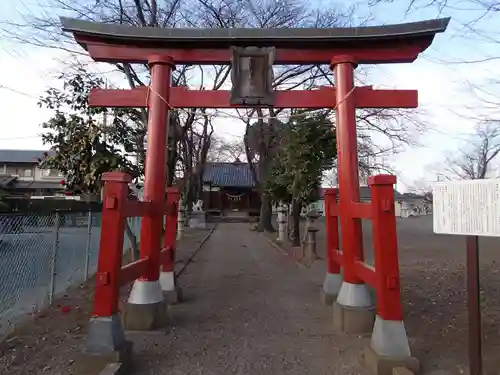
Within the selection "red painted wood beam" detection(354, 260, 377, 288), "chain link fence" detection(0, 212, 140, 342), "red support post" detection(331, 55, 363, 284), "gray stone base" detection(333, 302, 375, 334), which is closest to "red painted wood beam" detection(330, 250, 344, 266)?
"red support post" detection(331, 55, 363, 284)

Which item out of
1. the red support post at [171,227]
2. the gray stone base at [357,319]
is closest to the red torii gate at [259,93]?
the gray stone base at [357,319]

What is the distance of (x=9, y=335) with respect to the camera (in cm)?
529

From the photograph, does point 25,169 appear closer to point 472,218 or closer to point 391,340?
point 391,340

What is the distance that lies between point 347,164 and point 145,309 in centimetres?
346

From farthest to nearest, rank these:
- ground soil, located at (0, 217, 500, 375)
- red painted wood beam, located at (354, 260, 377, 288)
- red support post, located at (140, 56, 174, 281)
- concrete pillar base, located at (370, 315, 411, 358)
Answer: red support post, located at (140, 56, 174, 281), red painted wood beam, located at (354, 260, 377, 288), ground soil, located at (0, 217, 500, 375), concrete pillar base, located at (370, 315, 411, 358)

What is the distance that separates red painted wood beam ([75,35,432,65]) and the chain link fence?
8.89 ft

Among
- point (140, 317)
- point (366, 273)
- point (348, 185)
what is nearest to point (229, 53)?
point (348, 185)

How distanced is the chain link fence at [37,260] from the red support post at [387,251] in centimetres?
428

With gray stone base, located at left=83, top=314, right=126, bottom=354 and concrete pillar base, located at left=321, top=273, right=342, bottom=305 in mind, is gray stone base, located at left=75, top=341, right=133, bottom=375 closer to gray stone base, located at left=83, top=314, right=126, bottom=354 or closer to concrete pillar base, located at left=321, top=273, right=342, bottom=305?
gray stone base, located at left=83, top=314, right=126, bottom=354

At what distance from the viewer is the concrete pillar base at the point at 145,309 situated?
561 cm

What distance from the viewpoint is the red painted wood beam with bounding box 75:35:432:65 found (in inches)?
254

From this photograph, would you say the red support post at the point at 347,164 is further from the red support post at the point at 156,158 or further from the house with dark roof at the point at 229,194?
the house with dark roof at the point at 229,194

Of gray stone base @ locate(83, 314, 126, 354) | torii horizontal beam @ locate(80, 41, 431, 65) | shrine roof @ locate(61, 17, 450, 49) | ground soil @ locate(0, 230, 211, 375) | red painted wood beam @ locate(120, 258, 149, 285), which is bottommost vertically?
ground soil @ locate(0, 230, 211, 375)

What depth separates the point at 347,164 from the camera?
6070 millimetres
